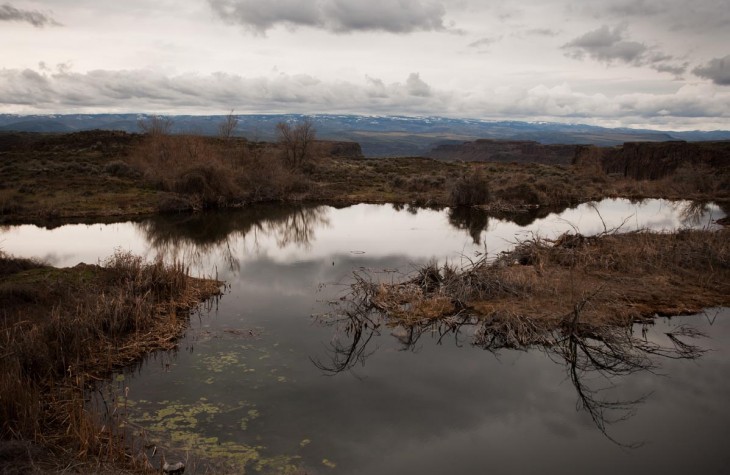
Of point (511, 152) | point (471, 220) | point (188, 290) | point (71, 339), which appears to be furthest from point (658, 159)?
point (511, 152)

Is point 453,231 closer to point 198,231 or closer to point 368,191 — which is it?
point 198,231

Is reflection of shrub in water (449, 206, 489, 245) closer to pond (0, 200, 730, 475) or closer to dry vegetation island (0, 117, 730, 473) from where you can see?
dry vegetation island (0, 117, 730, 473)

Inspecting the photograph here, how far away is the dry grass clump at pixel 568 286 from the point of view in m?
12.3

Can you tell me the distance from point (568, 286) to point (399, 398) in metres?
7.45

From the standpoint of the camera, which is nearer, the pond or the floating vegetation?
the floating vegetation

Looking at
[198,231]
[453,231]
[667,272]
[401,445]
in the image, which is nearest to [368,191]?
[453,231]

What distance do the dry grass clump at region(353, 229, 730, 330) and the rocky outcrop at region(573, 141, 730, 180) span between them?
34933 mm

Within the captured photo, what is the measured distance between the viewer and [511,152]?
129m

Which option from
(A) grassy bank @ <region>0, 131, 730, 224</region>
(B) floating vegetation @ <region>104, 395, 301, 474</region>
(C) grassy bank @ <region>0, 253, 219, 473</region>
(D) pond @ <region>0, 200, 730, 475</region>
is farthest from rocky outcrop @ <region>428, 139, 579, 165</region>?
(B) floating vegetation @ <region>104, 395, 301, 474</region>

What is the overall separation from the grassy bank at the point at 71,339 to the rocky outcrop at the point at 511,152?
88736 millimetres

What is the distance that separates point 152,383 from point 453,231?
702 inches

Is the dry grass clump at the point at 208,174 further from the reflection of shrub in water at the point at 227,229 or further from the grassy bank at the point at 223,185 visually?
the reflection of shrub in water at the point at 227,229

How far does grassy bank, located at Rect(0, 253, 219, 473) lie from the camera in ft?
22.4

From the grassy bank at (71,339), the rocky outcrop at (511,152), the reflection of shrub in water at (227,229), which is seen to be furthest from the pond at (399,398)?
the rocky outcrop at (511,152)
